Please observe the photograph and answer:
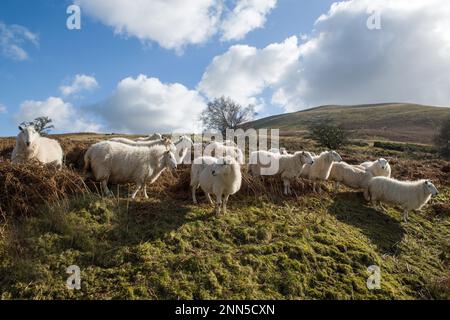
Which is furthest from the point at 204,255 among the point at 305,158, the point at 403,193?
the point at 403,193

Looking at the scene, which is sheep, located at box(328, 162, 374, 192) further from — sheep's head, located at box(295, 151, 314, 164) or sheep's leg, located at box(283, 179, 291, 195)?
sheep's leg, located at box(283, 179, 291, 195)

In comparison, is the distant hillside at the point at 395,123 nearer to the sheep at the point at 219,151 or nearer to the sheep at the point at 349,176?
the sheep at the point at 219,151

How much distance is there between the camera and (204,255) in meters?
7.39

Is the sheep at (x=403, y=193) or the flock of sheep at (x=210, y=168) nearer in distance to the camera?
the flock of sheep at (x=210, y=168)

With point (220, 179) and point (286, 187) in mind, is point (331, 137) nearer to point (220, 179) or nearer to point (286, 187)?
point (286, 187)

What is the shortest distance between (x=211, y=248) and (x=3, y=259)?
419cm

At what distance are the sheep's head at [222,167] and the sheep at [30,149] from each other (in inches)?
194

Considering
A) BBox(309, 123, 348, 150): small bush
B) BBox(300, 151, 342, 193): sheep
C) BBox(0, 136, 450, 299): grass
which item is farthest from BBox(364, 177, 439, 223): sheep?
BBox(309, 123, 348, 150): small bush

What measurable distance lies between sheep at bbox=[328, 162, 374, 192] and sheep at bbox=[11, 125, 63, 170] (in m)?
10.8

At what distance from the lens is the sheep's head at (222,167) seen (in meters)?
9.53

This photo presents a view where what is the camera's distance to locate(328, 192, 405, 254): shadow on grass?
32.9 ft

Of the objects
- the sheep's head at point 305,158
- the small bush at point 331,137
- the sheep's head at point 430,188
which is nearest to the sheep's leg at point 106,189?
the sheep's head at point 305,158

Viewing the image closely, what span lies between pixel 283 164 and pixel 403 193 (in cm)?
460

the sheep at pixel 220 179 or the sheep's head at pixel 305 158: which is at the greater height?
the sheep's head at pixel 305 158
